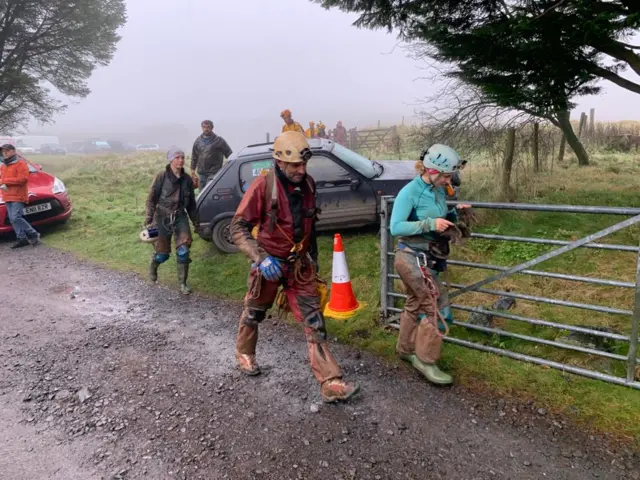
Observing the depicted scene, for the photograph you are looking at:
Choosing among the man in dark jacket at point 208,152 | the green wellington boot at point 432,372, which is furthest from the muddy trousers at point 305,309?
the man in dark jacket at point 208,152

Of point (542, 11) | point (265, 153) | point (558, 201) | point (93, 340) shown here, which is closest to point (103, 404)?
point (93, 340)

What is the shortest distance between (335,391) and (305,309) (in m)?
0.66

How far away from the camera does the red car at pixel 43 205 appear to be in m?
9.62

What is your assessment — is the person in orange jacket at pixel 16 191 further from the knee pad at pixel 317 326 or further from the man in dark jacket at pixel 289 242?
the knee pad at pixel 317 326

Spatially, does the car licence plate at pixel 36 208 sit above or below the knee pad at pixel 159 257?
above

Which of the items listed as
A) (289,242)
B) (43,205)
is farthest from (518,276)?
(43,205)

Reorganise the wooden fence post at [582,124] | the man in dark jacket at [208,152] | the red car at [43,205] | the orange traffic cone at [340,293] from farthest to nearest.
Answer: the wooden fence post at [582,124]
the red car at [43,205]
the man in dark jacket at [208,152]
the orange traffic cone at [340,293]

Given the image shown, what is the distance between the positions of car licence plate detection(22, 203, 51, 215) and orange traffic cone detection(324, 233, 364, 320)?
778cm

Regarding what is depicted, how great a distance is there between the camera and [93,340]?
489 cm

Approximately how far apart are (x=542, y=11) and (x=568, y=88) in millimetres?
1112

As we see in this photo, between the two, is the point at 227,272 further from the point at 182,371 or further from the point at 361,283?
the point at 182,371

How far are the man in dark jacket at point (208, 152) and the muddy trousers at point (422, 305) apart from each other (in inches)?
239

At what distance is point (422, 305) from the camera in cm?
379

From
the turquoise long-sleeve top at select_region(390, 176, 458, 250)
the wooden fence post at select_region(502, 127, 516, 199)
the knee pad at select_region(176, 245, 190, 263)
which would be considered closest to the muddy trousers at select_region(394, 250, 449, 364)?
the turquoise long-sleeve top at select_region(390, 176, 458, 250)
